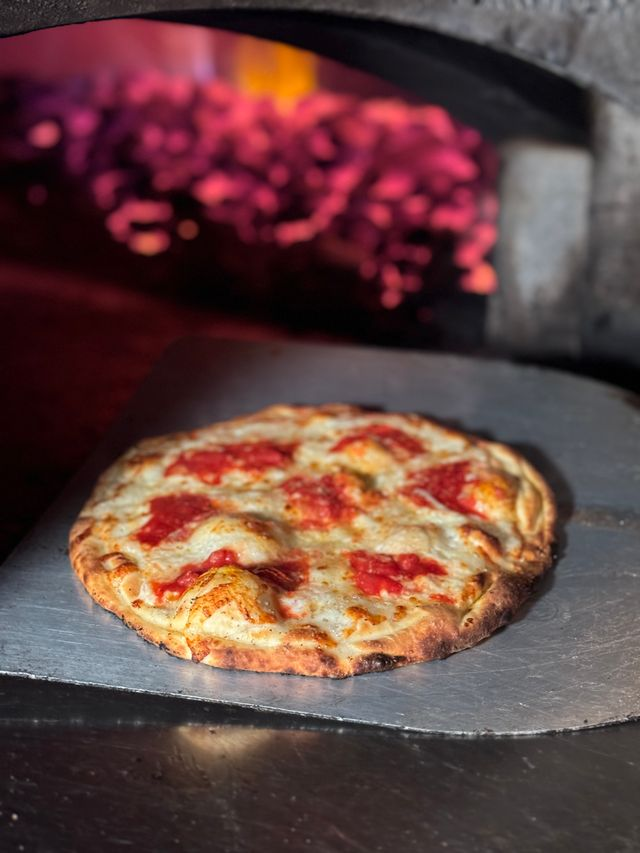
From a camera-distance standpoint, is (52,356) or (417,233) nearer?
(52,356)

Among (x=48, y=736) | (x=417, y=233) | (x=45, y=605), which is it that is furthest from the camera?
(x=417, y=233)

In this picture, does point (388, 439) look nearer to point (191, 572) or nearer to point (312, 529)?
point (312, 529)

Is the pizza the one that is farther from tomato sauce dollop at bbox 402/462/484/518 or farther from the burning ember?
the burning ember

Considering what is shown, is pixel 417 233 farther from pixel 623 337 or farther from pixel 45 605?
pixel 45 605

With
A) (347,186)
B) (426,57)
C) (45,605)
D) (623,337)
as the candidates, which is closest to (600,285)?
(623,337)

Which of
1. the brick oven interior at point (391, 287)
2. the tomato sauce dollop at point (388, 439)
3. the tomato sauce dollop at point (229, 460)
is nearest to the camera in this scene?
the tomato sauce dollop at point (229, 460)

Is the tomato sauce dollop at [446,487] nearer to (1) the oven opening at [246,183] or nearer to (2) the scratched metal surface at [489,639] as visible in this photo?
(2) the scratched metal surface at [489,639]

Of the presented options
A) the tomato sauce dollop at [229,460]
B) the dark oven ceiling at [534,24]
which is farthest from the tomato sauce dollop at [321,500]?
the dark oven ceiling at [534,24]
